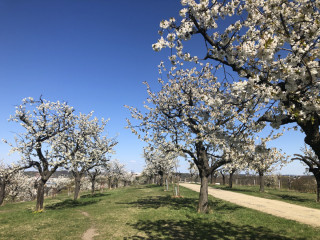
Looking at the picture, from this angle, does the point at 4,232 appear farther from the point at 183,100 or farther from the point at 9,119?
the point at 183,100

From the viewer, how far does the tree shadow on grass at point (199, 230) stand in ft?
31.5

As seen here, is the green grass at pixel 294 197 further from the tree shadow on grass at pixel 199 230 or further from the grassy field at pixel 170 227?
the tree shadow on grass at pixel 199 230

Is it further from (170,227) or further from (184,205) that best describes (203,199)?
(170,227)

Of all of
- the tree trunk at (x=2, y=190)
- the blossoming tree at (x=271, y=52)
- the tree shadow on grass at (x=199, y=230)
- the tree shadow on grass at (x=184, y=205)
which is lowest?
the tree trunk at (x=2, y=190)

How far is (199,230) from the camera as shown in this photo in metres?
10.7

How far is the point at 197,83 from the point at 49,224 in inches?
553

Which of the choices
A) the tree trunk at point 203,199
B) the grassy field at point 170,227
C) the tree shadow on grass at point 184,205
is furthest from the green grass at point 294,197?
the tree trunk at point 203,199

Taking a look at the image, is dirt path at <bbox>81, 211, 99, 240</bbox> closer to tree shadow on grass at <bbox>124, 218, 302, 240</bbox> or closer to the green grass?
tree shadow on grass at <bbox>124, 218, 302, 240</bbox>

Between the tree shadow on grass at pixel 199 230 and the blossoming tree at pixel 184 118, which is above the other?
the blossoming tree at pixel 184 118

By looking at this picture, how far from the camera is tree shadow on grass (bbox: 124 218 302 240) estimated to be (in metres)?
9.60

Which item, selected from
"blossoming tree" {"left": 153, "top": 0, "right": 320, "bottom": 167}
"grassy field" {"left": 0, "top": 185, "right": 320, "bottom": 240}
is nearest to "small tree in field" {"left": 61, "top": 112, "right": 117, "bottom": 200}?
"grassy field" {"left": 0, "top": 185, "right": 320, "bottom": 240}

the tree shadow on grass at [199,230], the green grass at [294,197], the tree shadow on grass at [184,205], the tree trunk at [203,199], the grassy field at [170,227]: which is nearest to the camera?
the tree shadow on grass at [199,230]

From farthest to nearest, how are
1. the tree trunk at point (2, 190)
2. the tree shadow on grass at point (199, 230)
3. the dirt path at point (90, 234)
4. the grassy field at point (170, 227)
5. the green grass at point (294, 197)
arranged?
1. the tree trunk at point (2, 190)
2. the green grass at point (294, 197)
3. the dirt path at point (90, 234)
4. the grassy field at point (170, 227)
5. the tree shadow on grass at point (199, 230)

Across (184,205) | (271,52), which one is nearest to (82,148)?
(184,205)
